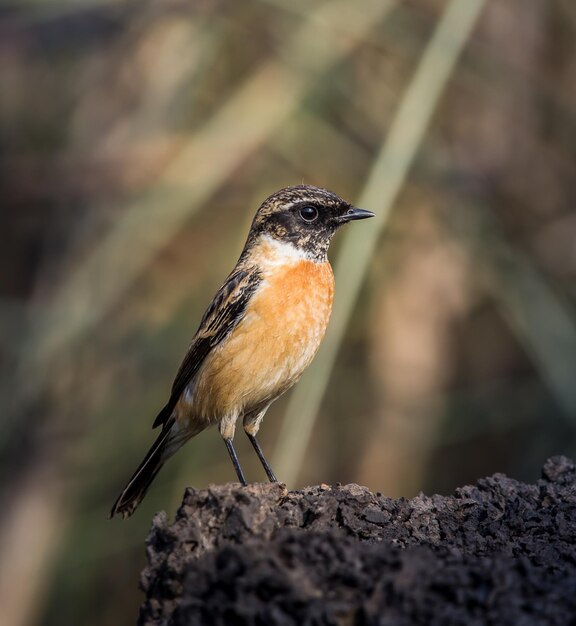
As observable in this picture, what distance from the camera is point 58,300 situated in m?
7.29

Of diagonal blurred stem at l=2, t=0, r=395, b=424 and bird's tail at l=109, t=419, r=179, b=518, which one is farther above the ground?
diagonal blurred stem at l=2, t=0, r=395, b=424

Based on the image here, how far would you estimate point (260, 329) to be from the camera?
17.7ft

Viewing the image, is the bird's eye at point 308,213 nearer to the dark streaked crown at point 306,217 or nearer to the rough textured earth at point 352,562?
the dark streaked crown at point 306,217

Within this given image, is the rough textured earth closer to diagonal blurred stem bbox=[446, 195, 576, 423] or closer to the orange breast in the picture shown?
the orange breast

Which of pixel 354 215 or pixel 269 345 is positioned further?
pixel 354 215

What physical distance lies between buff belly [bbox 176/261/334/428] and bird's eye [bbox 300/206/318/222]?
0.30 m

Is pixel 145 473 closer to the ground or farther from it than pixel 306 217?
closer to the ground

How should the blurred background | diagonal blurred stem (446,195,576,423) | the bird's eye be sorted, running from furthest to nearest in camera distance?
1. the blurred background
2. diagonal blurred stem (446,195,576,423)
3. the bird's eye

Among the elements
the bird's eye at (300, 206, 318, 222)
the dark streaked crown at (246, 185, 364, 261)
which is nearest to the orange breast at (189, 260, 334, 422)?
the dark streaked crown at (246, 185, 364, 261)

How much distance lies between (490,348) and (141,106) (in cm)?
348

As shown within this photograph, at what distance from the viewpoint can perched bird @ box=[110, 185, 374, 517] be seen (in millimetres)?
5379

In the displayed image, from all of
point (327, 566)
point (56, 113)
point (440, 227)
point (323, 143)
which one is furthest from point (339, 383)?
point (327, 566)

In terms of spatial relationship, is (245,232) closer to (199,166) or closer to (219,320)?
(199,166)

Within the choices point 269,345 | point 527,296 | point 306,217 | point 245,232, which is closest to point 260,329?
point 269,345
